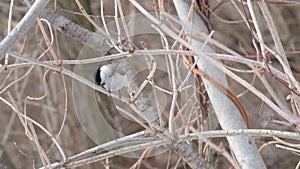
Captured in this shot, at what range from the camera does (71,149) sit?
9.43ft

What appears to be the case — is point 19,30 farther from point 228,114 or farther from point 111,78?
point 228,114

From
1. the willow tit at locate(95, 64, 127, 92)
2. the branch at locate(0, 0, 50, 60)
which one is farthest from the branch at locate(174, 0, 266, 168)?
the branch at locate(0, 0, 50, 60)

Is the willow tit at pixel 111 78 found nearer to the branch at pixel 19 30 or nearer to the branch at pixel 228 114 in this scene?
the branch at pixel 228 114

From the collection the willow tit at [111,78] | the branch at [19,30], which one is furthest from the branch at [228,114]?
the branch at [19,30]

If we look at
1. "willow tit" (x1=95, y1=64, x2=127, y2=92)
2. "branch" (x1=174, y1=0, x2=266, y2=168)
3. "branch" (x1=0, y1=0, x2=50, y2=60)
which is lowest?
"branch" (x1=174, y1=0, x2=266, y2=168)

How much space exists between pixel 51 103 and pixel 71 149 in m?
0.27

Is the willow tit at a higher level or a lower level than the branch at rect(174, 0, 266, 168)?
higher

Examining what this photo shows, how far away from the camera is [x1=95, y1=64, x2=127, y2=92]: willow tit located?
0.95 meters

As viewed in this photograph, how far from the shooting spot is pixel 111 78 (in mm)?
962

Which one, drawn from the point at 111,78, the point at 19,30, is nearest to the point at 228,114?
the point at 111,78

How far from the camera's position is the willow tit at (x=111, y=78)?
0.95m

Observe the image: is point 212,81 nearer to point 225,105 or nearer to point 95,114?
point 225,105

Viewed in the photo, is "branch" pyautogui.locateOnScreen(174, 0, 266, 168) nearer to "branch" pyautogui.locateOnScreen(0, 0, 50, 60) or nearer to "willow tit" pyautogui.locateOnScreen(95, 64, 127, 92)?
"willow tit" pyautogui.locateOnScreen(95, 64, 127, 92)

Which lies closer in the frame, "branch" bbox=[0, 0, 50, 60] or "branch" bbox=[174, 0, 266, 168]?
"branch" bbox=[0, 0, 50, 60]
